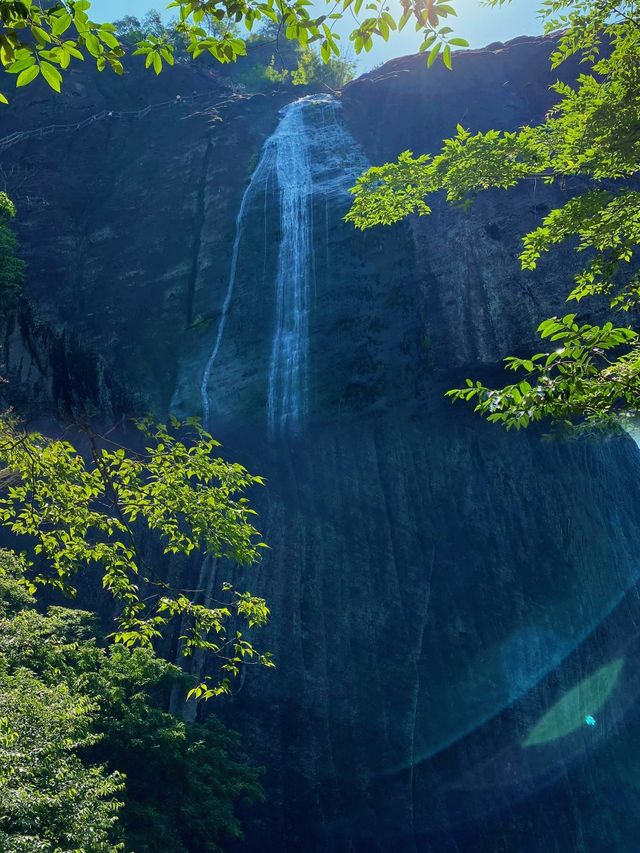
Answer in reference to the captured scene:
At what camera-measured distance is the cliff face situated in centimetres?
1491

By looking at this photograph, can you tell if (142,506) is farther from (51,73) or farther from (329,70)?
(329,70)

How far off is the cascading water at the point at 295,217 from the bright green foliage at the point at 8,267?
20.8ft

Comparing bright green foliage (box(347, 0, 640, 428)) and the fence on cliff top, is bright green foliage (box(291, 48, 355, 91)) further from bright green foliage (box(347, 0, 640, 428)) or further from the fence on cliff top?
bright green foliage (box(347, 0, 640, 428))

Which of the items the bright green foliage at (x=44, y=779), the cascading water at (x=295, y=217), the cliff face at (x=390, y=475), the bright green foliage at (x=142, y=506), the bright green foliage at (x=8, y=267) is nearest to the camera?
the bright green foliage at (x=142, y=506)

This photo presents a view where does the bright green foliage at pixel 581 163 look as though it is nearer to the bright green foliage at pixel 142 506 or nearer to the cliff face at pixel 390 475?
the bright green foliage at pixel 142 506

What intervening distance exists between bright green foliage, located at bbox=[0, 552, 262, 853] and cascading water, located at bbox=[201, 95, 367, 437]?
330 inches

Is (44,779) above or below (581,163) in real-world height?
below

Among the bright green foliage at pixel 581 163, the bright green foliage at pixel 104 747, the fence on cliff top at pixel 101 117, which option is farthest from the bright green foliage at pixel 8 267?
the bright green foliage at pixel 581 163

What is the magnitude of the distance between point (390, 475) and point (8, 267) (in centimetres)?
1269

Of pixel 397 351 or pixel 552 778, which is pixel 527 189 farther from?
pixel 552 778

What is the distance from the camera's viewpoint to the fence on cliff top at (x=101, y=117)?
24.8 m

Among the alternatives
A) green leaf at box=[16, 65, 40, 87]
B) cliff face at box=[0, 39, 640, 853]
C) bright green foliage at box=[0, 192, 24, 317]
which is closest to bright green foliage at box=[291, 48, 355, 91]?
cliff face at box=[0, 39, 640, 853]

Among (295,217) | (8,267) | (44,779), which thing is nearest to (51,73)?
(44,779)

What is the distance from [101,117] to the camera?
86.4 ft
